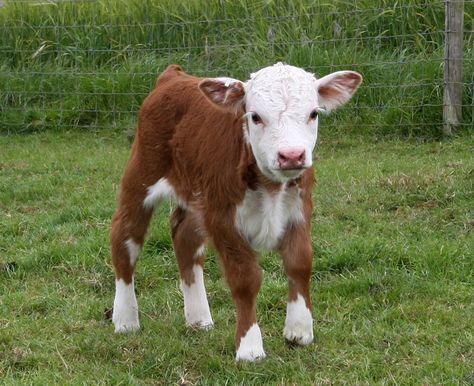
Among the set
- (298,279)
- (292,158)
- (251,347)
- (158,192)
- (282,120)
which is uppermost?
(282,120)

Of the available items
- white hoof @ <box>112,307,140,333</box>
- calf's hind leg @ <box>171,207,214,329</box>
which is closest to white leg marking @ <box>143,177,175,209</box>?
calf's hind leg @ <box>171,207,214,329</box>

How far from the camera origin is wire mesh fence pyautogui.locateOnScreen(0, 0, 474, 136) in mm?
10273

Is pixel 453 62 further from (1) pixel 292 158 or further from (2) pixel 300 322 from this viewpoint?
(1) pixel 292 158

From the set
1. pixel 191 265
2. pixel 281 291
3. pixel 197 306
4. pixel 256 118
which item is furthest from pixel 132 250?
pixel 256 118

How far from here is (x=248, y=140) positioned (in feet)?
15.6

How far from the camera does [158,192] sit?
5.43 m

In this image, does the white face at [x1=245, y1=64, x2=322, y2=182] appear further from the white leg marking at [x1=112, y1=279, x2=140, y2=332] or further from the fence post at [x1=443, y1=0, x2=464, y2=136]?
the fence post at [x1=443, y1=0, x2=464, y2=136]

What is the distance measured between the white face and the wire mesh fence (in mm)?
5564

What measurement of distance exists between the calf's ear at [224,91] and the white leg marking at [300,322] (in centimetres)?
102

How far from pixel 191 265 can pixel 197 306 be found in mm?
276

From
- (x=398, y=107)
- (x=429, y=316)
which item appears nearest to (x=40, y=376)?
(x=429, y=316)

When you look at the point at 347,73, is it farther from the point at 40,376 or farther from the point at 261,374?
the point at 40,376

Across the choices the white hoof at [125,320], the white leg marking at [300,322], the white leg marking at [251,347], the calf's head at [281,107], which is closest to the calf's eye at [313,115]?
the calf's head at [281,107]

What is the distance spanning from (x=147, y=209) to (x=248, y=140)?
1026 millimetres
